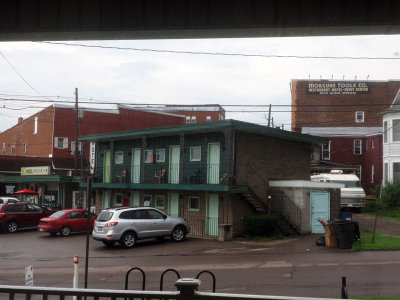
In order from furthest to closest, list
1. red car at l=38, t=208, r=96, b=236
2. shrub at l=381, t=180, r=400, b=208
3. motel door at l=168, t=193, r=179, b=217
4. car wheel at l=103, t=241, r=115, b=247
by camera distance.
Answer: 1. shrub at l=381, t=180, r=400, b=208
2. motel door at l=168, t=193, r=179, b=217
3. red car at l=38, t=208, r=96, b=236
4. car wheel at l=103, t=241, r=115, b=247

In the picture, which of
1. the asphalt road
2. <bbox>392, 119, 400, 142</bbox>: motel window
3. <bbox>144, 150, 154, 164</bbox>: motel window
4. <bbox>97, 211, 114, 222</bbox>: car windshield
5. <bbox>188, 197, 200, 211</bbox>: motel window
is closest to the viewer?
the asphalt road

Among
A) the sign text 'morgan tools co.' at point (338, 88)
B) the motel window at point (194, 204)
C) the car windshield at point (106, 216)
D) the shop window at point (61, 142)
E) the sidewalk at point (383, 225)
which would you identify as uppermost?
the sign text 'morgan tools co.' at point (338, 88)

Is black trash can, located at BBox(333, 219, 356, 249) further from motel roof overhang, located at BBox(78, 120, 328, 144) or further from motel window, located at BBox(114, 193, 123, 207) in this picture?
motel window, located at BBox(114, 193, 123, 207)

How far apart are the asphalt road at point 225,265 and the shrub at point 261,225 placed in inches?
31.2

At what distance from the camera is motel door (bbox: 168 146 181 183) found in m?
28.2

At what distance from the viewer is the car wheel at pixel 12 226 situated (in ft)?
92.4

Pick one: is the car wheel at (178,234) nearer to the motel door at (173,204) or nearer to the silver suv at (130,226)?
the silver suv at (130,226)

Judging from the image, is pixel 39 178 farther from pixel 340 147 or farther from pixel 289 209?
pixel 340 147

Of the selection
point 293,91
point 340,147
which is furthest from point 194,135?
point 293,91

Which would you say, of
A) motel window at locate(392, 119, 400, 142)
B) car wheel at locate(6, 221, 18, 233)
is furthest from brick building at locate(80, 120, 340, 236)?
motel window at locate(392, 119, 400, 142)

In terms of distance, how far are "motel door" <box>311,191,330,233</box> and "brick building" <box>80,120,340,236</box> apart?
40cm

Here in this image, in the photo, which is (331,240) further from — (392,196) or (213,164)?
(392,196)

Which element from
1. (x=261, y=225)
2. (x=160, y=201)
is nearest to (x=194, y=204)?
(x=160, y=201)

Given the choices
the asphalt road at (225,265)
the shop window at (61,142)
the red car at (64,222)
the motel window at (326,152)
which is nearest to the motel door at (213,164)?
the asphalt road at (225,265)
